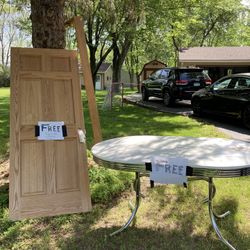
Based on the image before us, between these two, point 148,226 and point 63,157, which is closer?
point 148,226

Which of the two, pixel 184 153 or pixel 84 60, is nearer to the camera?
pixel 184 153

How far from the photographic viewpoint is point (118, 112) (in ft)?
45.9

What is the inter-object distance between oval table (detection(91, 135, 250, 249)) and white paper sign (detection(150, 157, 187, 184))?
62 mm

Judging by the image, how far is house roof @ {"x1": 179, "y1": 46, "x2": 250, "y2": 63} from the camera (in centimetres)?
2300

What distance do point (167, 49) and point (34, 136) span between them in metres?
44.7

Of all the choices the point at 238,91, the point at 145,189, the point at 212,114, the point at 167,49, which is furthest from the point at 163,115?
the point at 167,49

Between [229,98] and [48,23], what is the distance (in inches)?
277

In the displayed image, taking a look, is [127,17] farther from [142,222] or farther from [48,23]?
[142,222]

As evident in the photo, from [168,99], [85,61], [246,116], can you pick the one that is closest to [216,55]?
[168,99]

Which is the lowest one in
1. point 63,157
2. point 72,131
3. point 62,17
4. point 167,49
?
point 63,157

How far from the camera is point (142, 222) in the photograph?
4188 millimetres

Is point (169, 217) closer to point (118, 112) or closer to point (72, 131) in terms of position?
point (72, 131)

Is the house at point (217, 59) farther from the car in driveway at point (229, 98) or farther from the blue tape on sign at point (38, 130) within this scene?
the blue tape on sign at point (38, 130)

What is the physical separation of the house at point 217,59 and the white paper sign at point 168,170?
20259 mm
